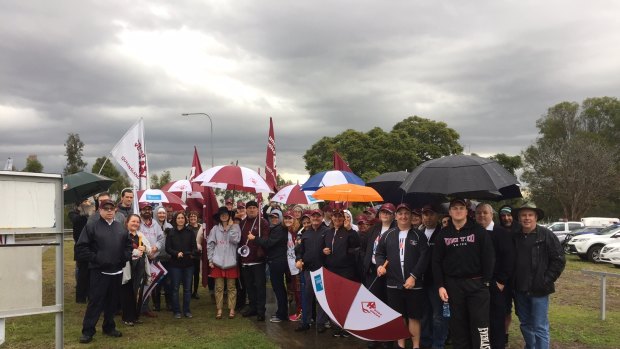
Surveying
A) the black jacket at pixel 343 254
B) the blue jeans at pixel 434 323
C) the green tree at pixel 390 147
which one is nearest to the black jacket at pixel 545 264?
the blue jeans at pixel 434 323

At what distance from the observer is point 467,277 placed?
4.82 meters

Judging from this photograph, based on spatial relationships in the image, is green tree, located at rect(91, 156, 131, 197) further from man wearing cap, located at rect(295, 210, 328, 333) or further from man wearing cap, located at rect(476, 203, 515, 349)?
man wearing cap, located at rect(476, 203, 515, 349)

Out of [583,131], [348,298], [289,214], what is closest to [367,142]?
[583,131]

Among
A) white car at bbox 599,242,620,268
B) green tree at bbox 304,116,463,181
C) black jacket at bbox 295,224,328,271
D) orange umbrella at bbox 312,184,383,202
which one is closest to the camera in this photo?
black jacket at bbox 295,224,328,271

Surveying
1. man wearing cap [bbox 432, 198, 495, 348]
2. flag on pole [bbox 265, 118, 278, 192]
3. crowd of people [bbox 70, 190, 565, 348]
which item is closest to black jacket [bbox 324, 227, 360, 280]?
crowd of people [bbox 70, 190, 565, 348]

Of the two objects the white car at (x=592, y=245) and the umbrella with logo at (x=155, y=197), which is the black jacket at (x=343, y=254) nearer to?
the umbrella with logo at (x=155, y=197)

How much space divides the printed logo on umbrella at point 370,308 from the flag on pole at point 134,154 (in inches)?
235

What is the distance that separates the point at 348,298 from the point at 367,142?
34.7 m

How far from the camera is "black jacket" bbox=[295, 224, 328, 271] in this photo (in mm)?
6859

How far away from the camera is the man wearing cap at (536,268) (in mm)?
5176

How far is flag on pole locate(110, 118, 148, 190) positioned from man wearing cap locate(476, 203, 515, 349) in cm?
693

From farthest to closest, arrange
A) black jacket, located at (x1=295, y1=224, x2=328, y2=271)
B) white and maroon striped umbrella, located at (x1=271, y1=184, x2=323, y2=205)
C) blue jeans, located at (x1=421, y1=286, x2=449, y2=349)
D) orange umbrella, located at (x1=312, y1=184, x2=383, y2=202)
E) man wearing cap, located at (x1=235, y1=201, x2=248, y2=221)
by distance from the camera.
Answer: white and maroon striped umbrella, located at (x1=271, y1=184, x2=323, y2=205) < man wearing cap, located at (x1=235, y1=201, x2=248, y2=221) < orange umbrella, located at (x1=312, y1=184, x2=383, y2=202) < black jacket, located at (x1=295, y1=224, x2=328, y2=271) < blue jeans, located at (x1=421, y1=286, x2=449, y2=349)

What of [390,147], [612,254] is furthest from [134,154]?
[390,147]

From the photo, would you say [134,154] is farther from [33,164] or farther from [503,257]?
[33,164]
